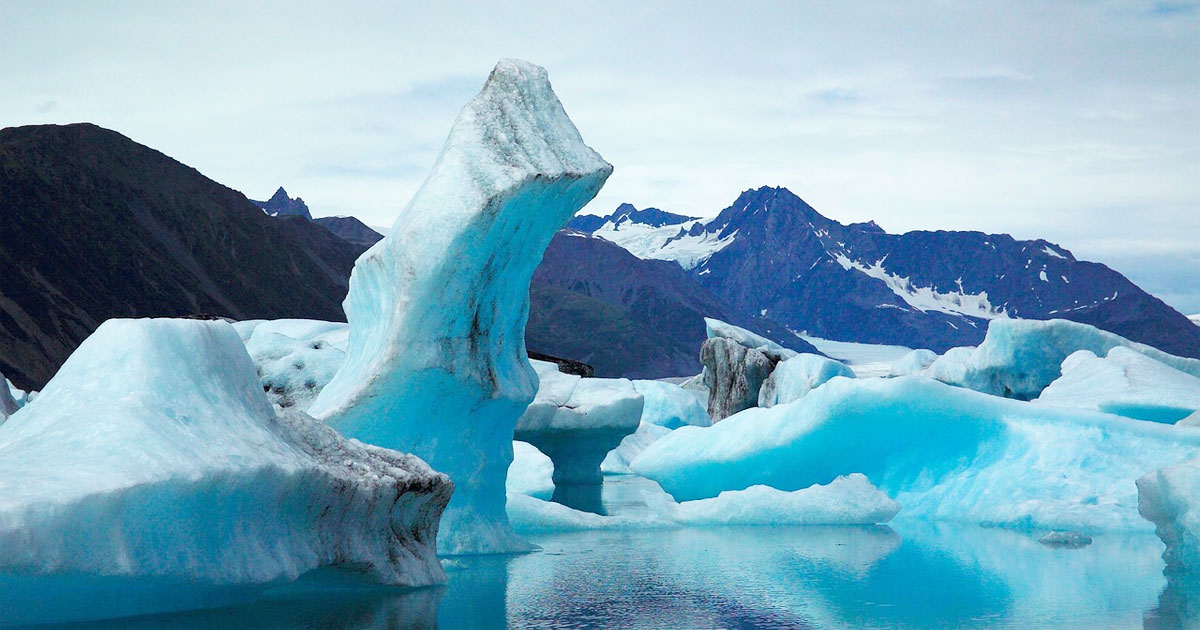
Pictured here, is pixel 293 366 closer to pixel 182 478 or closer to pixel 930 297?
pixel 182 478

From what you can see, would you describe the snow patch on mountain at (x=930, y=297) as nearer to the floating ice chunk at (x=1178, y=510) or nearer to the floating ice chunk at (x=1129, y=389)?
the floating ice chunk at (x=1129, y=389)

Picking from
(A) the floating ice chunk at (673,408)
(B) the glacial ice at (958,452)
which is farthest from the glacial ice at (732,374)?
(B) the glacial ice at (958,452)

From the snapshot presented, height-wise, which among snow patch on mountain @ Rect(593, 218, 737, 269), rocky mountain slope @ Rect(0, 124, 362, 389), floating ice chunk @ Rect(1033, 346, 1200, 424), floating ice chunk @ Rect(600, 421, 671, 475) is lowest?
floating ice chunk @ Rect(600, 421, 671, 475)

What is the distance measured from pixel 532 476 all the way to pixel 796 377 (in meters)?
11.8

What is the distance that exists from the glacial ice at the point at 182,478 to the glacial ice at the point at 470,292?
5.12 ft

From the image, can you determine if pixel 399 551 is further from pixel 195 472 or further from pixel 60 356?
pixel 60 356

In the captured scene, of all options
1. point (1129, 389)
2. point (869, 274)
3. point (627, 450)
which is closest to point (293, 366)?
point (627, 450)

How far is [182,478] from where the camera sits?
12.4ft

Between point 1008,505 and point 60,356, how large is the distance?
143 feet

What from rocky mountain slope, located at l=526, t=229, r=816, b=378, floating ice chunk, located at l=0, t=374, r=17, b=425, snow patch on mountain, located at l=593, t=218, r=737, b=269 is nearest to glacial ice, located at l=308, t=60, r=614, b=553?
floating ice chunk, located at l=0, t=374, r=17, b=425

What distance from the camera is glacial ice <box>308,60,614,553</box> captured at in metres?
6.73

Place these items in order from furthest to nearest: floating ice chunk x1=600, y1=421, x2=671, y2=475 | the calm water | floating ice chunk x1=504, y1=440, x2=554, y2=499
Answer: floating ice chunk x1=600, y1=421, x2=671, y2=475, floating ice chunk x1=504, y1=440, x2=554, y2=499, the calm water

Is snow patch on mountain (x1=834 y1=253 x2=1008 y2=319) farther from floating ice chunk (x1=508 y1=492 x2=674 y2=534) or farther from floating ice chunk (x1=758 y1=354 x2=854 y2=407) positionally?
floating ice chunk (x1=508 y1=492 x2=674 y2=534)

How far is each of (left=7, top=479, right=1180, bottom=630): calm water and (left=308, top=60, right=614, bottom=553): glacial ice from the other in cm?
77
